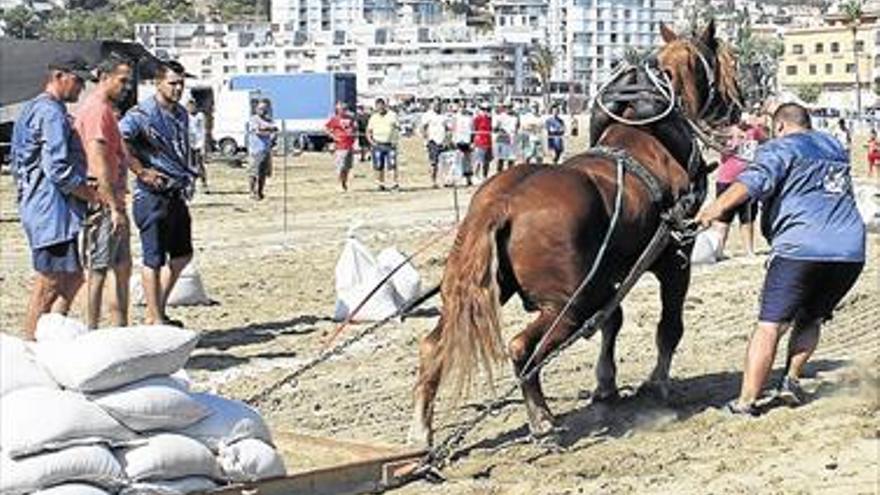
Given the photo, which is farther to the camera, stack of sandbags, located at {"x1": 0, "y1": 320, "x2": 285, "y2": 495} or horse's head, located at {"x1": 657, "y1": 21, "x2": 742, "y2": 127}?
horse's head, located at {"x1": 657, "y1": 21, "x2": 742, "y2": 127}

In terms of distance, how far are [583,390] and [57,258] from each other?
10.8 ft

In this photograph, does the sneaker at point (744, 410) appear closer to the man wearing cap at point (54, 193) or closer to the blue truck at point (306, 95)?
the man wearing cap at point (54, 193)

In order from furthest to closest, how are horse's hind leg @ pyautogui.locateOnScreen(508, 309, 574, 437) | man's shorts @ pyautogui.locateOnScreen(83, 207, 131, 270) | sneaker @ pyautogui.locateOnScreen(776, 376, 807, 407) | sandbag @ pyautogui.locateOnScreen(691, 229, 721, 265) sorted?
sandbag @ pyautogui.locateOnScreen(691, 229, 721, 265), man's shorts @ pyautogui.locateOnScreen(83, 207, 131, 270), sneaker @ pyautogui.locateOnScreen(776, 376, 807, 407), horse's hind leg @ pyautogui.locateOnScreen(508, 309, 574, 437)

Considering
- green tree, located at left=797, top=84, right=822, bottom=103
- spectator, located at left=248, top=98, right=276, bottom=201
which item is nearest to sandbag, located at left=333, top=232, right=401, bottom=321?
spectator, located at left=248, top=98, right=276, bottom=201

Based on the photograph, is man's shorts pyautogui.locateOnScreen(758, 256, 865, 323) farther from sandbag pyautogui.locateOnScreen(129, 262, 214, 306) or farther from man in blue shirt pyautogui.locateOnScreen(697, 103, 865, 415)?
sandbag pyautogui.locateOnScreen(129, 262, 214, 306)

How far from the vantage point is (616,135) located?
9.69m

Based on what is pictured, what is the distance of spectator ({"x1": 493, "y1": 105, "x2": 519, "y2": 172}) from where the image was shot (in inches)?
1404

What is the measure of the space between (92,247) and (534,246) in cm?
390

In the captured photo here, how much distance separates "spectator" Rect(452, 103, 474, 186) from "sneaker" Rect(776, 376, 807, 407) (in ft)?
74.5

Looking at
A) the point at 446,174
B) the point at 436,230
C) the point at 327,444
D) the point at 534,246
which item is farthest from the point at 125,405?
the point at 446,174

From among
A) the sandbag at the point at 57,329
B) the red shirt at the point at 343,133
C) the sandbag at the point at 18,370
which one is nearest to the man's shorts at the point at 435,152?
the red shirt at the point at 343,133

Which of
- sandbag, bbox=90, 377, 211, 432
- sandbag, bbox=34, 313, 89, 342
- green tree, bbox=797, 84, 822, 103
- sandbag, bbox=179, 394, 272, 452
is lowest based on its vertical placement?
green tree, bbox=797, 84, 822, 103

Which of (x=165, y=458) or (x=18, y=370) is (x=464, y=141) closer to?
(x=165, y=458)

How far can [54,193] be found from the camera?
1031 centimetres
